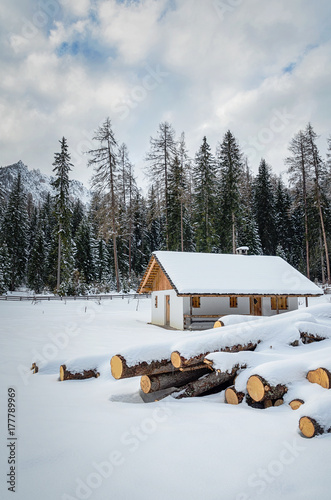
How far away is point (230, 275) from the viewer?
19297 millimetres

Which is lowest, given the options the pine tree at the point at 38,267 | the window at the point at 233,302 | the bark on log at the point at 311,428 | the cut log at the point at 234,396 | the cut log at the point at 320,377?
the cut log at the point at 234,396

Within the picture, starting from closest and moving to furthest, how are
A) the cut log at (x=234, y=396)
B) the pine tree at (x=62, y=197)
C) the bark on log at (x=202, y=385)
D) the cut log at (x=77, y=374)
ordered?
the cut log at (x=234, y=396)
the bark on log at (x=202, y=385)
the cut log at (x=77, y=374)
the pine tree at (x=62, y=197)

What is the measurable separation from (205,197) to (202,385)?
29.9 metres

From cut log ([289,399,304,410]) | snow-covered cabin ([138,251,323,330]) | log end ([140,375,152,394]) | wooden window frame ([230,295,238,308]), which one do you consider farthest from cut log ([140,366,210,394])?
wooden window frame ([230,295,238,308])

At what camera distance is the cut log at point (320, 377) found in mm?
4555

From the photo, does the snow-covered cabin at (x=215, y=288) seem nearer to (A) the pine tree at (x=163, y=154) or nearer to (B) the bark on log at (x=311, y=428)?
(B) the bark on log at (x=311, y=428)

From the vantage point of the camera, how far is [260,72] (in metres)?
13.3

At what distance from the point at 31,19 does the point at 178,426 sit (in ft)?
43.4

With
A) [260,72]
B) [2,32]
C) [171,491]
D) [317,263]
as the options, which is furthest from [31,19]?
[317,263]

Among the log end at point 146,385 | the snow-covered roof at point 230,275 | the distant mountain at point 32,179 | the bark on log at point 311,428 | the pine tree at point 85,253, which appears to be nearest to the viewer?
the bark on log at point 311,428

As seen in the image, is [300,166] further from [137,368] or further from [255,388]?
[137,368]

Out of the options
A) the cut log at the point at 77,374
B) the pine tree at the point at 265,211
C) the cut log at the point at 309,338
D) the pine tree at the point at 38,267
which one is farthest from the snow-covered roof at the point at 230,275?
the pine tree at the point at 38,267

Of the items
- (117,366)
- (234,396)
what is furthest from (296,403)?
(117,366)

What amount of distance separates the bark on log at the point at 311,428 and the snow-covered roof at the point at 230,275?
40.4 ft
